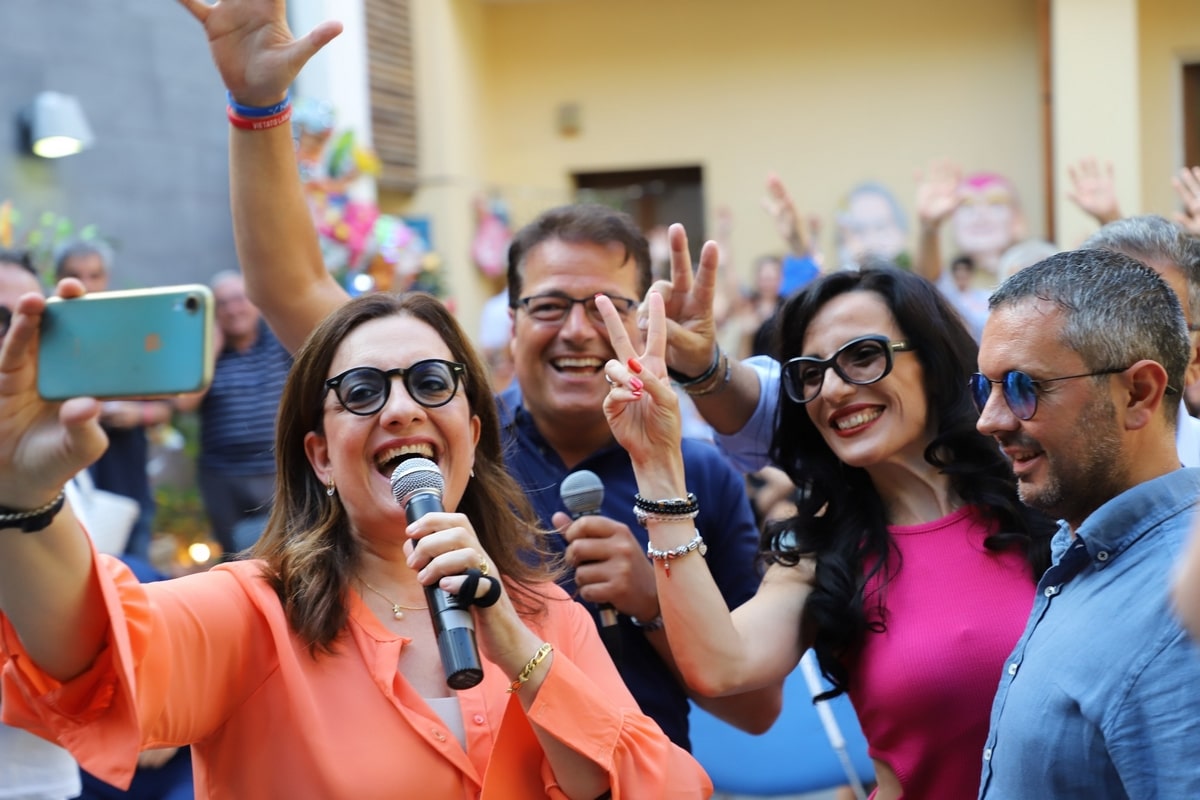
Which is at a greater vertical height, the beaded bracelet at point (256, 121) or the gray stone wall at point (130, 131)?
the gray stone wall at point (130, 131)

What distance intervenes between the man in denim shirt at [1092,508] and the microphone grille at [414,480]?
0.89m

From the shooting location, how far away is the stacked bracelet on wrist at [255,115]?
8.60 ft

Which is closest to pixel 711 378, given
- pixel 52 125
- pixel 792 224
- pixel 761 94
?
pixel 792 224

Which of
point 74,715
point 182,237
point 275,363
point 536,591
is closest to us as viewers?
point 74,715

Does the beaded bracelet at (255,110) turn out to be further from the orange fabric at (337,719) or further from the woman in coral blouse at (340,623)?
the orange fabric at (337,719)

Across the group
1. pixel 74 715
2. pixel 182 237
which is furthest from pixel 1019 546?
pixel 182 237

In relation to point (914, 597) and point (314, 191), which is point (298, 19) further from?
point (914, 597)

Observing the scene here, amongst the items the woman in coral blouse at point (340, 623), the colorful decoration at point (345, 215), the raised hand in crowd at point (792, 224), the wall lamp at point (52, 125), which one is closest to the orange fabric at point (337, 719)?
the woman in coral blouse at point (340, 623)

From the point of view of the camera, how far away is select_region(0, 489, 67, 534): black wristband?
62.2 inches

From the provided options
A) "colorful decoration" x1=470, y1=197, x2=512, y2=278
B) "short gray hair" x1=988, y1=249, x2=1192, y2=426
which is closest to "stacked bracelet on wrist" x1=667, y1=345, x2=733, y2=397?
"short gray hair" x1=988, y1=249, x2=1192, y2=426

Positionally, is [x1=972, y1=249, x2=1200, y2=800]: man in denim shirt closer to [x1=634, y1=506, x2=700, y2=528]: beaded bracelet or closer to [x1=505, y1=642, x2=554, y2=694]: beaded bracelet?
[x1=634, y1=506, x2=700, y2=528]: beaded bracelet

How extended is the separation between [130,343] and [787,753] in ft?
10.9

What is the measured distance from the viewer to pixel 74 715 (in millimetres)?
1723

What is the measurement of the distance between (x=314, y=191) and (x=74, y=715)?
774 cm
